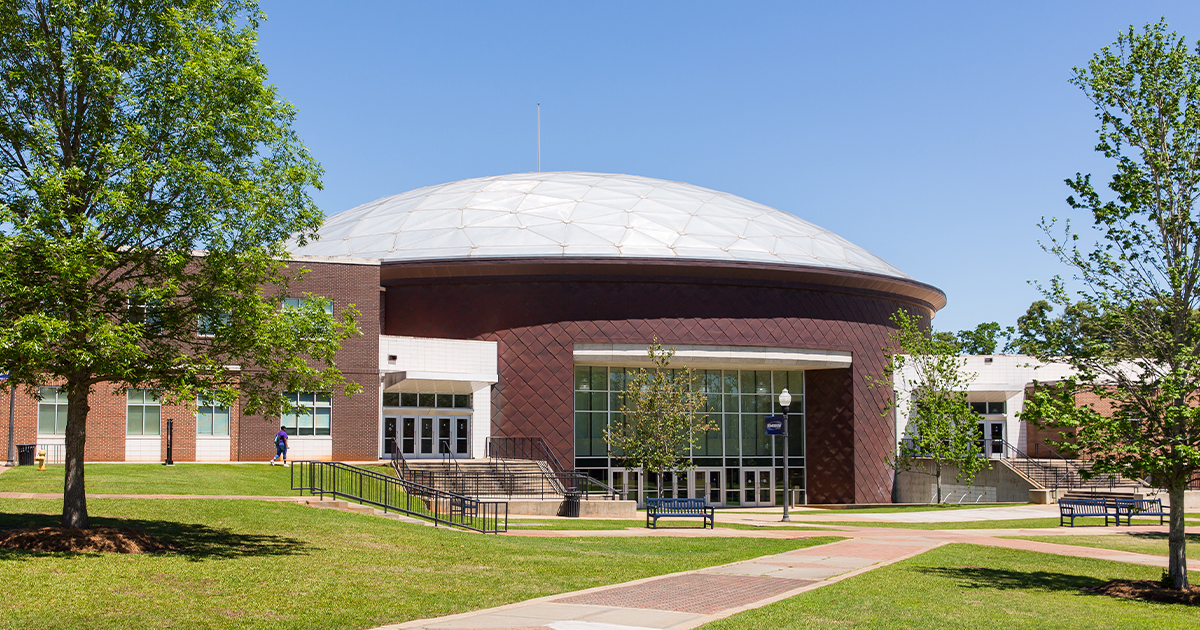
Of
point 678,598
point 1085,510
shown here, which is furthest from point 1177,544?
point 1085,510

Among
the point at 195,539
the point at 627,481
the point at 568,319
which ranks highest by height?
the point at 568,319

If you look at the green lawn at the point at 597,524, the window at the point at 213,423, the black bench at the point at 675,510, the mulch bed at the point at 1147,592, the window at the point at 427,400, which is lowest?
the green lawn at the point at 597,524

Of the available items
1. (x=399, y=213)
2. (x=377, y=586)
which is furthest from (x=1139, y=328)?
(x=399, y=213)

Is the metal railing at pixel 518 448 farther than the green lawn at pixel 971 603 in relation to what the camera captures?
Yes

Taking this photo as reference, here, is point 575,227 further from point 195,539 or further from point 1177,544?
point 1177,544

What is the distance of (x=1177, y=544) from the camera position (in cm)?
1448

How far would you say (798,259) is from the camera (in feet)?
144

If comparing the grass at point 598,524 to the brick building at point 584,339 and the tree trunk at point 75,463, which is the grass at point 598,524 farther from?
the brick building at point 584,339

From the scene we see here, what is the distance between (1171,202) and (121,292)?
15700 millimetres

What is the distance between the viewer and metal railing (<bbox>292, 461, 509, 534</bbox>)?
23.3 m

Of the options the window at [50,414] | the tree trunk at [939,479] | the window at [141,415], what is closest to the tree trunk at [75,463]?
the window at [141,415]

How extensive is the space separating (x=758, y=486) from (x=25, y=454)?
91.7 feet

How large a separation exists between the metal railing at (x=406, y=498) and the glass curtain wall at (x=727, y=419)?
12.2m

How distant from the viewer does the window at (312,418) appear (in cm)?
3772
